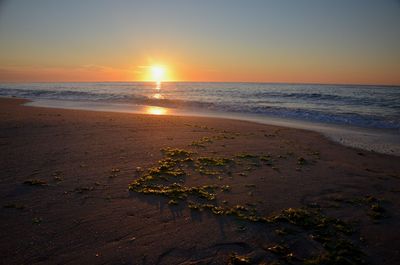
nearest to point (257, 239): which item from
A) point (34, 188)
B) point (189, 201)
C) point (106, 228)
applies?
point (189, 201)

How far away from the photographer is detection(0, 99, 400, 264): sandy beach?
336cm

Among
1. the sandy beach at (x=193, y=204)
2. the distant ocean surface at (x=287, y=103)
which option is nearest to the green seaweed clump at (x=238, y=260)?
the sandy beach at (x=193, y=204)

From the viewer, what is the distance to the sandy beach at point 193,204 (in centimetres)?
336

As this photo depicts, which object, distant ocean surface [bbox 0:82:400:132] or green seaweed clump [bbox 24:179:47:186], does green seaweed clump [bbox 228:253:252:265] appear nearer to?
green seaweed clump [bbox 24:179:47:186]

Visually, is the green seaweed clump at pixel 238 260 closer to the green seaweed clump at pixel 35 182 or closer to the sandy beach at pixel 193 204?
the sandy beach at pixel 193 204

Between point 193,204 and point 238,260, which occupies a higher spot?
point 193,204

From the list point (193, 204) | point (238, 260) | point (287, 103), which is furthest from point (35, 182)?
point (287, 103)

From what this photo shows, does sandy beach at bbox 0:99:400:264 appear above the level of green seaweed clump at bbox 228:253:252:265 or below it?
above

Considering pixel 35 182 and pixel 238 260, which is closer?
pixel 238 260

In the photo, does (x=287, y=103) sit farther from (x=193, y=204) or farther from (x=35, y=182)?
(x=35, y=182)

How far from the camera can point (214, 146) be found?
827 centimetres

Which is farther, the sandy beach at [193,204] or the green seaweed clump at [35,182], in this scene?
the green seaweed clump at [35,182]

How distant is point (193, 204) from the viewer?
4520 millimetres

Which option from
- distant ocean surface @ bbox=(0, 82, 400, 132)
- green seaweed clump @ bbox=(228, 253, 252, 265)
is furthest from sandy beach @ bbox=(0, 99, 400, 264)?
distant ocean surface @ bbox=(0, 82, 400, 132)
